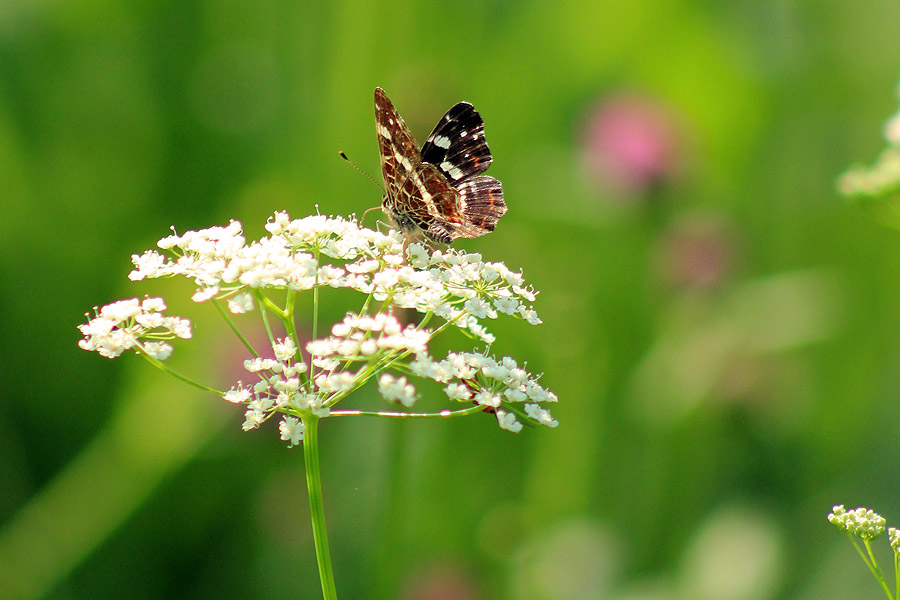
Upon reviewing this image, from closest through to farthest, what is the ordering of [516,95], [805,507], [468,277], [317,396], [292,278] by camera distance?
[317,396]
[292,278]
[468,277]
[805,507]
[516,95]

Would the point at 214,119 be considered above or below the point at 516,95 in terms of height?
below

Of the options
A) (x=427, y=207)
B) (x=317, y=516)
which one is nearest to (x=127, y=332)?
(x=317, y=516)

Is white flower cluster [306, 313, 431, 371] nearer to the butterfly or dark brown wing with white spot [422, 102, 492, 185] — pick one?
the butterfly

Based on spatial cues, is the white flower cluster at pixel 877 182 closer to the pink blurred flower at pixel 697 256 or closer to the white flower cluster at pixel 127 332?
the white flower cluster at pixel 127 332

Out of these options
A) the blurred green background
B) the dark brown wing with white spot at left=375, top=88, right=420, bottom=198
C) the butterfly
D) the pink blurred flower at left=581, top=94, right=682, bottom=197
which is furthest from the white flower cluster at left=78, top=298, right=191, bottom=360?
the pink blurred flower at left=581, top=94, right=682, bottom=197

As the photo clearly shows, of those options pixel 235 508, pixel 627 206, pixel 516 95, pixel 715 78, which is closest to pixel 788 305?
pixel 627 206

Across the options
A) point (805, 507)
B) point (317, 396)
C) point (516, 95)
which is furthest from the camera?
point (516, 95)

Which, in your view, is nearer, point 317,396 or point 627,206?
point 317,396

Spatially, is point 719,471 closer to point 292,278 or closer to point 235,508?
point 235,508
